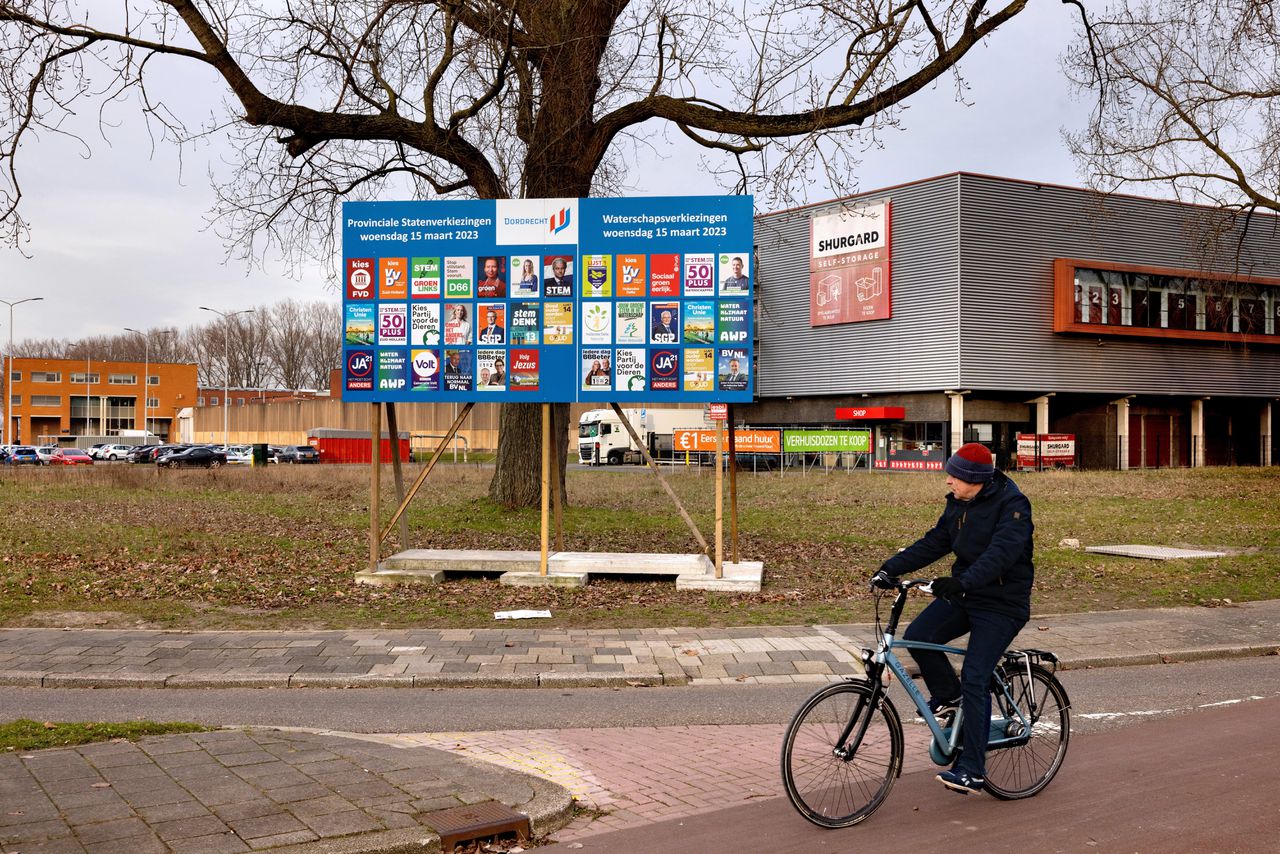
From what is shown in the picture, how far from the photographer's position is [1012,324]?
4719cm

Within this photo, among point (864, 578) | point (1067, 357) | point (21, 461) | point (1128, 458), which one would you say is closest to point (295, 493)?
point (864, 578)

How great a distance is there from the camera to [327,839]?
4.46 metres

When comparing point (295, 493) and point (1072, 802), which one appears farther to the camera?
point (295, 493)

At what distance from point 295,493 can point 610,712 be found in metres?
24.4

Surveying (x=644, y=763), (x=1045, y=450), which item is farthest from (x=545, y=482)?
(x=1045, y=450)

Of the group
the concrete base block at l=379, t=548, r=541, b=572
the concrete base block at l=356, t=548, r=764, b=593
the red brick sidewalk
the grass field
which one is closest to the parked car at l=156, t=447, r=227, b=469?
the grass field

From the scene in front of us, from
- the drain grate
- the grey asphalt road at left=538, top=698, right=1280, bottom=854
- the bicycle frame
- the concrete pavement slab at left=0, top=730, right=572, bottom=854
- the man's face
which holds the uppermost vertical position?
the man's face

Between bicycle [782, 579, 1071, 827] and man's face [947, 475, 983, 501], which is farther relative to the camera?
man's face [947, 475, 983, 501]

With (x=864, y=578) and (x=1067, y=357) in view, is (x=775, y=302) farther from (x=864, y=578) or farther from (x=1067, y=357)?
(x=864, y=578)

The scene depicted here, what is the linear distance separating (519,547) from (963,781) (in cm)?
1058

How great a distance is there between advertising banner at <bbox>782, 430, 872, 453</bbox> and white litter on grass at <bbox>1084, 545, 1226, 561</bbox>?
25.7m

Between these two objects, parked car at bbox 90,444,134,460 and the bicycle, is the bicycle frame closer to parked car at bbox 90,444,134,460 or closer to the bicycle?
the bicycle

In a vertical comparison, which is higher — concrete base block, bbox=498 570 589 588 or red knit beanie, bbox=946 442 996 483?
red knit beanie, bbox=946 442 996 483

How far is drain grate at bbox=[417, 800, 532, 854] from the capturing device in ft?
15.1
